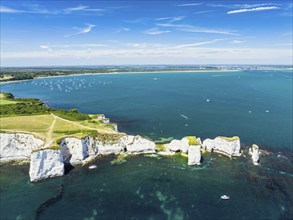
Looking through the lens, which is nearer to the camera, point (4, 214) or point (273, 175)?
point (4, 214)

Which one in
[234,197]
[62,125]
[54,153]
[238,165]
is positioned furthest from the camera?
[62,125]

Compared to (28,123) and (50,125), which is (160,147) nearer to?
(50,125)

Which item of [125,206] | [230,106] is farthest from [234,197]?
[230,106]

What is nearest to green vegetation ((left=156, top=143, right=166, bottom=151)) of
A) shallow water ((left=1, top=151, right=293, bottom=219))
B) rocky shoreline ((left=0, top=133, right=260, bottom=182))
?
rocky shoreline ((left=0, top=133, right=260, bottom=182))

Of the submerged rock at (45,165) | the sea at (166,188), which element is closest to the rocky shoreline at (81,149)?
the submerged rock at (45,165)

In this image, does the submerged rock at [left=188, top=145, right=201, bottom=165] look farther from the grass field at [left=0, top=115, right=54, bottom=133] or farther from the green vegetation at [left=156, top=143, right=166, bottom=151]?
the grass field at [left=0, top=115, right=54, bottom=133]

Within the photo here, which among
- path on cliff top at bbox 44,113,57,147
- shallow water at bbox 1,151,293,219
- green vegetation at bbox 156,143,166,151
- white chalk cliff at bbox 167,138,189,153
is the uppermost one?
path on cliff top at bbox 44,113,57,147

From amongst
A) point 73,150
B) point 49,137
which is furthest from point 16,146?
point 73,150

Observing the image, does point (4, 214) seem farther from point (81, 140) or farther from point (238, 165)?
point (238, 165)
